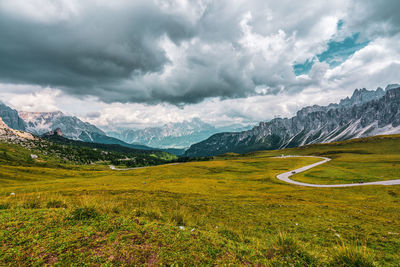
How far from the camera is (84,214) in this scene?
1052cm

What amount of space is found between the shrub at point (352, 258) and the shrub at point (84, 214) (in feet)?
41.0

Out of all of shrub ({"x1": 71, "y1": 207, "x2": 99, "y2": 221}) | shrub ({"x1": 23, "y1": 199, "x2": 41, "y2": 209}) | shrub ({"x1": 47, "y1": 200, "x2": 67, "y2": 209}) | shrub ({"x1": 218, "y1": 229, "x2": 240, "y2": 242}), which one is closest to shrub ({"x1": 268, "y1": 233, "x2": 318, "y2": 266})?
shrub ({"x1": 218, "y1": 229, "x2": 240, "y2": 242})

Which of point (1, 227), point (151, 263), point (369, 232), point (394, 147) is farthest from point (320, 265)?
point (394, 147)

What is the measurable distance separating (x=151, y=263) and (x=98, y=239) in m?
3.19

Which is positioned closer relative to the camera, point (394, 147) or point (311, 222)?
point (311, 222)

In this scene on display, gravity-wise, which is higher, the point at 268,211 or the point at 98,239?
the point at 98,239

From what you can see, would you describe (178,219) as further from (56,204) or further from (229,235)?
(56,204)

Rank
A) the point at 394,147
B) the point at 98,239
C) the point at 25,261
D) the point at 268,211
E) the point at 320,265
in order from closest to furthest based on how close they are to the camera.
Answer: the point at 25,261
the point at 320,265
the point at 98,239
the point at 268,211
the point at 394,147

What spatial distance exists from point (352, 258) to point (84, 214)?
44.2 feet

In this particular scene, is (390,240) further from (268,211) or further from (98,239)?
(98,239)

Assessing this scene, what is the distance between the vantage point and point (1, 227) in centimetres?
844

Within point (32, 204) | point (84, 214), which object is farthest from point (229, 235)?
point (32, 204)

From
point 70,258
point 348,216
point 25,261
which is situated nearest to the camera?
point 25,261

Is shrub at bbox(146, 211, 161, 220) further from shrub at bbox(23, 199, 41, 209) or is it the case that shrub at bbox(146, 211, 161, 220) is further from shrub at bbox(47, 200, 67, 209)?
shrub at bbox(23, 199, 41, 209)
